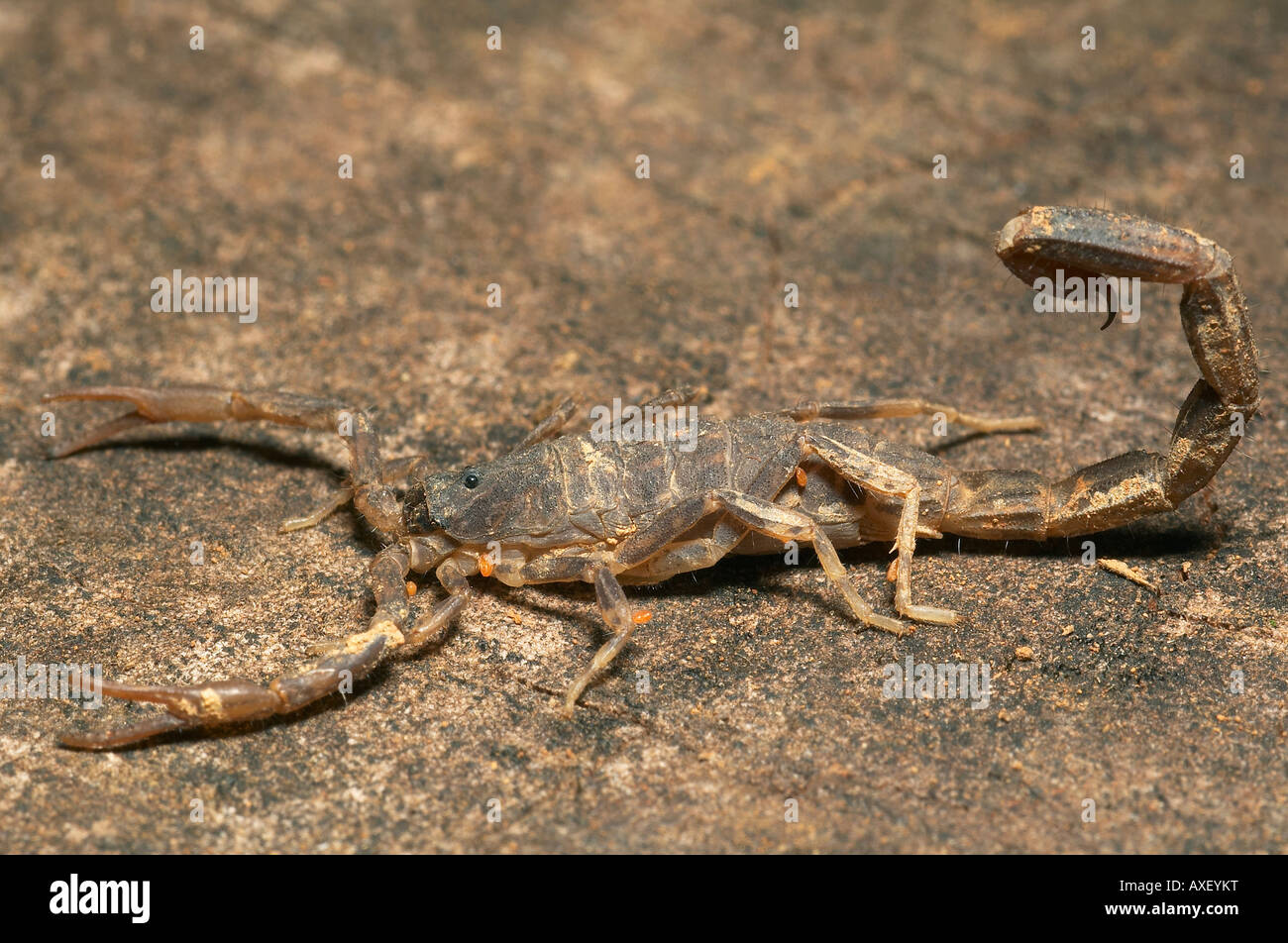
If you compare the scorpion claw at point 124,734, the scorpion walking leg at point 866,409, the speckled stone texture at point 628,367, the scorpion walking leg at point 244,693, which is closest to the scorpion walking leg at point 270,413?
the speckled stone texture at point 628,367

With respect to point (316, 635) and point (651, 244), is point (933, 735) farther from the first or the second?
point (651, 244)

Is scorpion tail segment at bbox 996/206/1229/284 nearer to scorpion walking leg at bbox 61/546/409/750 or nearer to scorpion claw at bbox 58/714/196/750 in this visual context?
scorpion walking leg at bbox 61/546/409/750

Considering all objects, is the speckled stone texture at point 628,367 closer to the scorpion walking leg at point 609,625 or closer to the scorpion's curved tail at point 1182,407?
the scorpion walking leg at point 609,625

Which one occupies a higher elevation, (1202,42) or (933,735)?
(1202,42)

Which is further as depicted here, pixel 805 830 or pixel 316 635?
pixel 316 635

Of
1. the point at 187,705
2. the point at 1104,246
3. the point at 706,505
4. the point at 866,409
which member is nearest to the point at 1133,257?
the point at 1104,246

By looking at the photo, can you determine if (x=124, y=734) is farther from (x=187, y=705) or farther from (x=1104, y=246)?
(x=1104, y=246)
